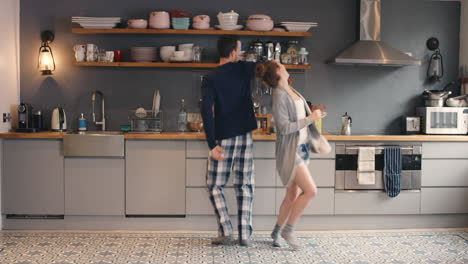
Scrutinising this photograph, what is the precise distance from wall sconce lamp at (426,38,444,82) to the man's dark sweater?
7.72ft

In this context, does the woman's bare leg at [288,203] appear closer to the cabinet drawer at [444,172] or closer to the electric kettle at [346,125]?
the electric kettle at [346,125]

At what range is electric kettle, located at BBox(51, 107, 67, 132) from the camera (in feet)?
16.6

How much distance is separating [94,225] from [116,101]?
127 centimetres

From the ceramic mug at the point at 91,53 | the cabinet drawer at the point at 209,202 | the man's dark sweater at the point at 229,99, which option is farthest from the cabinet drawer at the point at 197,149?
the ceramic mug at the point at 91,53

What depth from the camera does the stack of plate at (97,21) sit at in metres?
4.96

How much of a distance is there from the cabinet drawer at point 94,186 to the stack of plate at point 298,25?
1988mm

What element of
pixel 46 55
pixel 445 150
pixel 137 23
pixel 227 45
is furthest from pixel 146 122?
pixel 445 150

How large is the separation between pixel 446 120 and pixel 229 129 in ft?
7.82

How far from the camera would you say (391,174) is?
473 centimetres

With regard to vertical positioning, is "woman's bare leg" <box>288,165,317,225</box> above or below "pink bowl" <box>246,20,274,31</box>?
below

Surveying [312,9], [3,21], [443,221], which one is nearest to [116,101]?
[3,21]

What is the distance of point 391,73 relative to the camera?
552 centimetres

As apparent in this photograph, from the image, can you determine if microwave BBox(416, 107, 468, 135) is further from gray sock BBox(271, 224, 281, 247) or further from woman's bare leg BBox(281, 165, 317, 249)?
gray sock BBox(271, 224, 281, 247)

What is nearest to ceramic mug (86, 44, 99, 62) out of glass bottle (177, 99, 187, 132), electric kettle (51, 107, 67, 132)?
electric kettle (51, 107, 67, 132)
